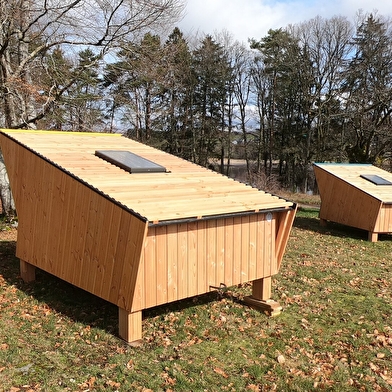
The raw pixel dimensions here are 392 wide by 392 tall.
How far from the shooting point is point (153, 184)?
577 cm

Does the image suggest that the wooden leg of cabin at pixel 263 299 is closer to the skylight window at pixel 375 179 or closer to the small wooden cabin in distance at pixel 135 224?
the small wooden cabin in distance at pixel 135 224

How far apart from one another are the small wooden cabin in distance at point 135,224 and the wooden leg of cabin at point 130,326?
1cm

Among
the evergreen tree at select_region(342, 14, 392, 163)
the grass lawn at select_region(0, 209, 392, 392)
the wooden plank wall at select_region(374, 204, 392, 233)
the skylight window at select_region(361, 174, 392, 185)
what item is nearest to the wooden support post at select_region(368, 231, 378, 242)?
the wooden plank wall at select_region(374, 204, 392, 233)

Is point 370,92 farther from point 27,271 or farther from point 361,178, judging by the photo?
point 27,271

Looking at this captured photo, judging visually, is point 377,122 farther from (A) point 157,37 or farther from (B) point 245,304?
(B) point 245,304

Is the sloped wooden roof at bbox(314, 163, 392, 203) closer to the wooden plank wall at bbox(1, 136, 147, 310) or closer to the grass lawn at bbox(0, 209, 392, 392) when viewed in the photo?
the grass lawn at bbox(0, 209, 392, 392)

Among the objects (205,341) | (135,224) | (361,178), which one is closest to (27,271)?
(135,224)

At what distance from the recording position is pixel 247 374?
4.53m

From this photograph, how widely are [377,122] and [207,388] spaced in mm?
26114

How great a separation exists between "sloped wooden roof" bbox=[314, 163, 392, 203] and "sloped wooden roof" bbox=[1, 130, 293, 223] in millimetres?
7204

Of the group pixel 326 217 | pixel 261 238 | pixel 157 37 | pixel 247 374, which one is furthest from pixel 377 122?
pixel 247 374

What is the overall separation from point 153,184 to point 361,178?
10.0 m

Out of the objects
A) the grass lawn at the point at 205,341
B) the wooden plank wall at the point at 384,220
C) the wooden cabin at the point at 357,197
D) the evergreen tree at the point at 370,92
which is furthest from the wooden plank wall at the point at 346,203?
the evergreen tree at the point at 370,92

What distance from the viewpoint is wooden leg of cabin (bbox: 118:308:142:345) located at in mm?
4961
